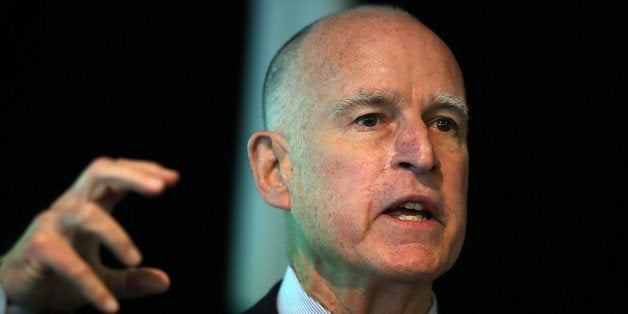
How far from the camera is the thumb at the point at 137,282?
173 centimetres

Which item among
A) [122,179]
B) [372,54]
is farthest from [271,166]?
[122,179]

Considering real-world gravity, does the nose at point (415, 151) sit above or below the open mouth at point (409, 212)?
above

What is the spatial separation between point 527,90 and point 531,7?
0.29 meters

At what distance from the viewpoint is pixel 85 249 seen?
171 cm

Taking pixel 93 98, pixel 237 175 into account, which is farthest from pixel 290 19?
pixel 93 98

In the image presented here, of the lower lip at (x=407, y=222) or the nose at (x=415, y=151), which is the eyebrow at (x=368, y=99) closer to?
the nose at (x=415, y=151)

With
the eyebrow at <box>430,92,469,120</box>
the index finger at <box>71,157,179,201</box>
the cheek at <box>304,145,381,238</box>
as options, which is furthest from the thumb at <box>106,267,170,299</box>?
the eyebrow at <box>430,92,469,120</box>

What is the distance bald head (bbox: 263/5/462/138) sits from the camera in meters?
2.17

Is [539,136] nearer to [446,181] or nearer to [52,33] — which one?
[446,181]

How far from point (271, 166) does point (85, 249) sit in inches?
28.3

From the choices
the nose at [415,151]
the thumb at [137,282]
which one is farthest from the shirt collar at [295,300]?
the thumb at [137,282]

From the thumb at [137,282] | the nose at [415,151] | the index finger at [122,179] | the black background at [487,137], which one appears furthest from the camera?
the black background at [487,137]

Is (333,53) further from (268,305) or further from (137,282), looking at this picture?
(137,282)

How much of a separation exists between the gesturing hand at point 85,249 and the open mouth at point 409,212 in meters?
0.62
